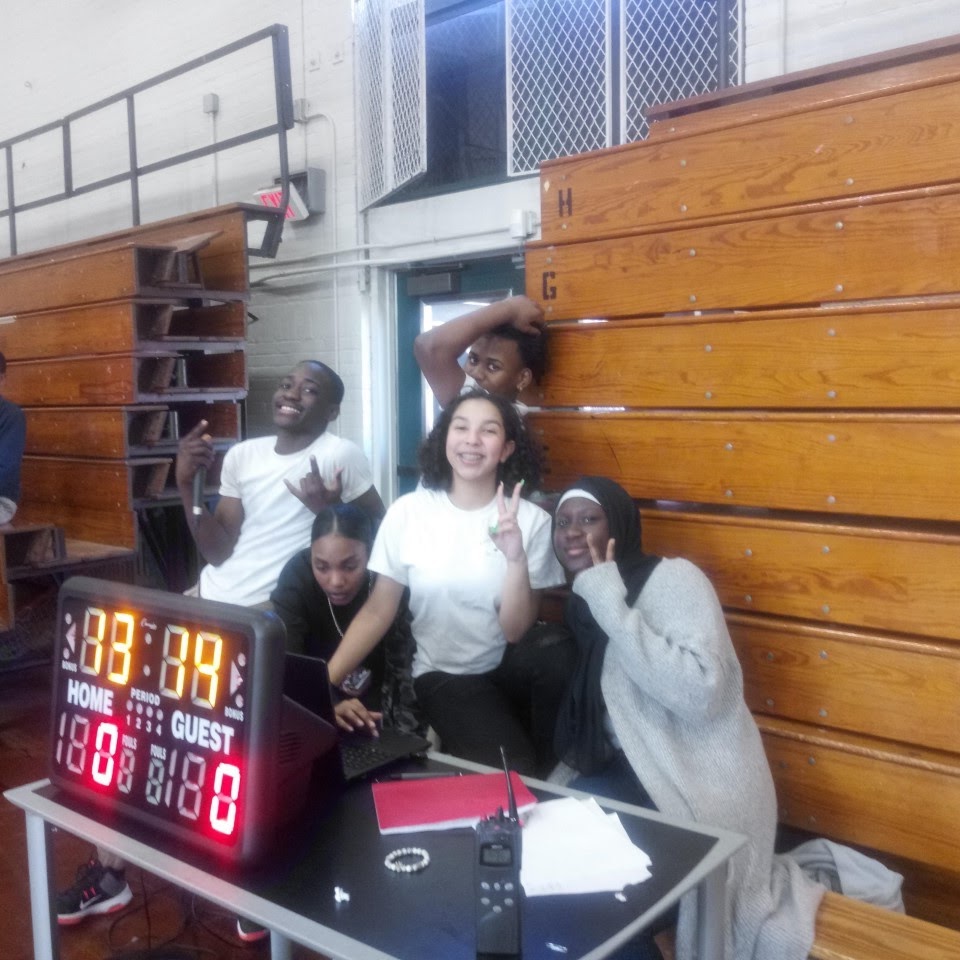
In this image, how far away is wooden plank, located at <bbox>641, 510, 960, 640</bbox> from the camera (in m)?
2.19

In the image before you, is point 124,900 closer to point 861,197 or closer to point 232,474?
point 232,474

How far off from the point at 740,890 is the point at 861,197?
64.7 inches

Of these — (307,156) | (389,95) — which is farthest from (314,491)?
(307,156)

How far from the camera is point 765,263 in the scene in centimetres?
243

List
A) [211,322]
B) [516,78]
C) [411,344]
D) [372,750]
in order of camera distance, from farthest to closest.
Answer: [411,344], [211,322], [516,78], [372,750]

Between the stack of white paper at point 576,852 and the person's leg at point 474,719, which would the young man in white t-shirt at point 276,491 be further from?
the stack of white paper at point 576,852

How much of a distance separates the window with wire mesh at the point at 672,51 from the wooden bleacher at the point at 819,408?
3.46ft

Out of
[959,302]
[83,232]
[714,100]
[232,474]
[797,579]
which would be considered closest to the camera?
[959,302]

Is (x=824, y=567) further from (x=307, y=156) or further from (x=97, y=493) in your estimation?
(x=307, y=156)

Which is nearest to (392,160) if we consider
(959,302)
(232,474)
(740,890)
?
(232,474)

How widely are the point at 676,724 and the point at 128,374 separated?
128 inches

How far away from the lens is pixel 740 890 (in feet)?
6.12

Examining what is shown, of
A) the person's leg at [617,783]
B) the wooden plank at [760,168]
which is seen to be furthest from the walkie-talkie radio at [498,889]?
the wooden plank at [760,168]

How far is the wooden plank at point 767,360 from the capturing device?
220cm
